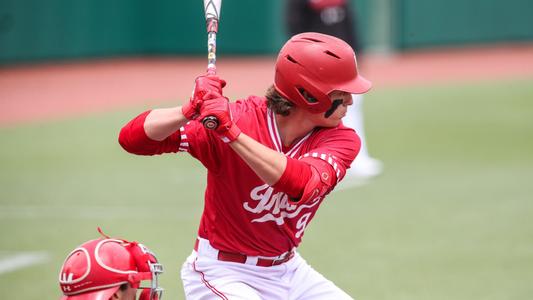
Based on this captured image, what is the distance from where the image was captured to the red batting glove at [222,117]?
4027mm

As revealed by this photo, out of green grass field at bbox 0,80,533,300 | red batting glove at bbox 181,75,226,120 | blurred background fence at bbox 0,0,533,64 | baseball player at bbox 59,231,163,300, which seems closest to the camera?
baseball player at bbox 59,231,163,300

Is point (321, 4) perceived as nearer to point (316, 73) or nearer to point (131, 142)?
point (316, 73)

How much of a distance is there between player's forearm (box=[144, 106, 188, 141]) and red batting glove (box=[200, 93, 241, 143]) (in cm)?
18

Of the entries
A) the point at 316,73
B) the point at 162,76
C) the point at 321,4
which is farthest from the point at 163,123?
the point at 162,76

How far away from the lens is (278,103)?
14.8 ft

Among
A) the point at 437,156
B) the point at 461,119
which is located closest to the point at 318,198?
the point at 437,156

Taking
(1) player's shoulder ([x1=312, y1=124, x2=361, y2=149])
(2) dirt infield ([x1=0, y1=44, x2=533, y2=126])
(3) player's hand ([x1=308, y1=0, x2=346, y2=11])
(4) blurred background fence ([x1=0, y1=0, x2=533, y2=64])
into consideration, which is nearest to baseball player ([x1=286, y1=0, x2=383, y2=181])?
(3) player's hand ([x1=308, y1=0, x2=346, y2=11])

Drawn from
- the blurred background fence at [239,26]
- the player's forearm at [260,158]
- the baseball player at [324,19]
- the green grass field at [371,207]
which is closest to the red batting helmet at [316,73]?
the player's forearm at [260,158]

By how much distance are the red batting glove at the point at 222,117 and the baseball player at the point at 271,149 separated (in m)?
0.15

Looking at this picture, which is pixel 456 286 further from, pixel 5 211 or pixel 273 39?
pixel 273 39

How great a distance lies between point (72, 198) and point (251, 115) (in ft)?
20.1

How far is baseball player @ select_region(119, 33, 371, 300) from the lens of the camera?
4.38 metres

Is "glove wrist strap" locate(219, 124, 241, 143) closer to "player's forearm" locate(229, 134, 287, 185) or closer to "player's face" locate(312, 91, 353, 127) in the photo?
"player's forearm" locate(229, 134, 287, 185)

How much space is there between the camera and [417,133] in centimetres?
1432
